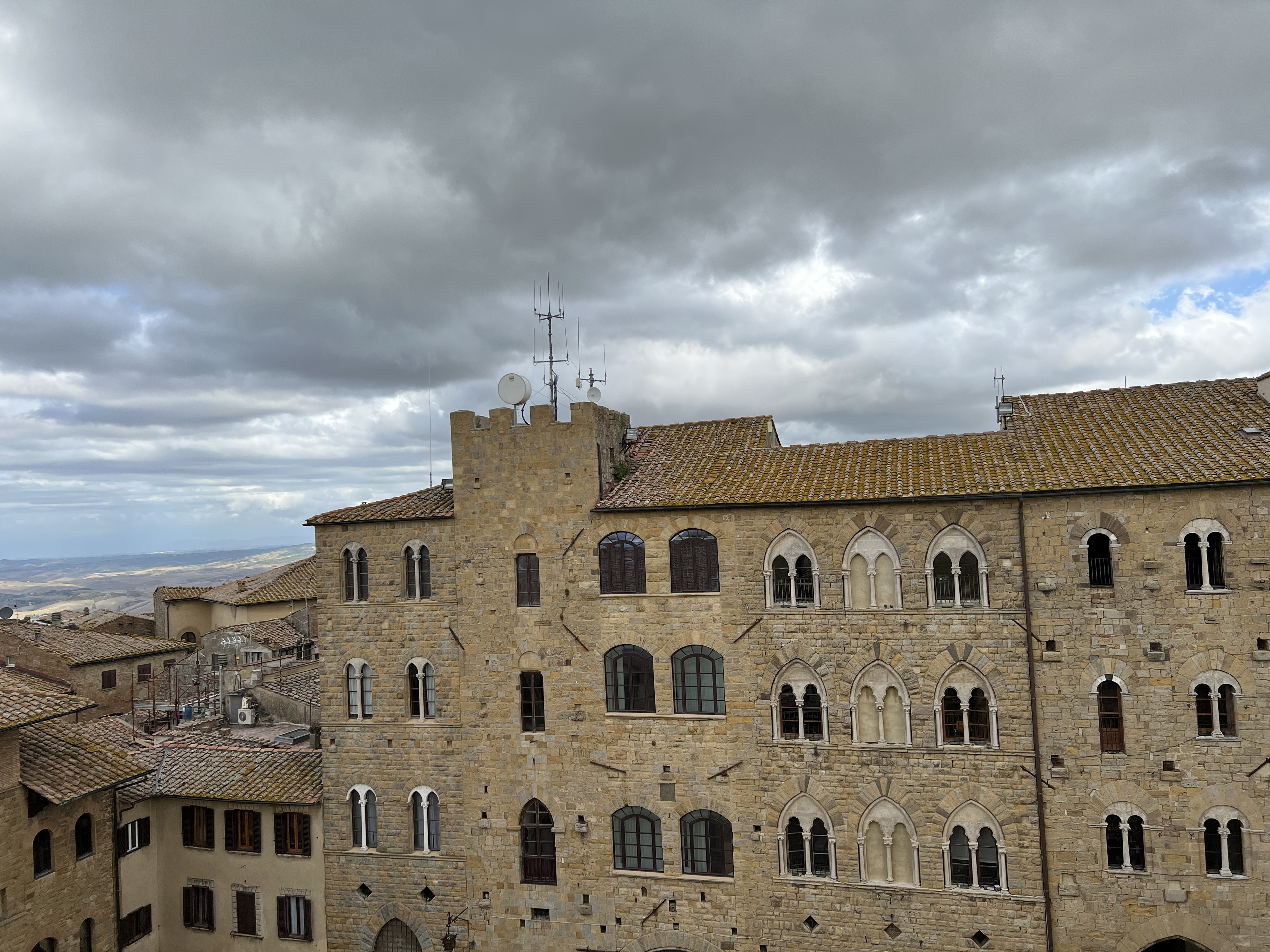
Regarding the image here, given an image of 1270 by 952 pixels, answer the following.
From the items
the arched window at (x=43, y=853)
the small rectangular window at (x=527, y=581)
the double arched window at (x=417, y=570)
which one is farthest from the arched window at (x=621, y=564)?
the arched window at (x=43, y=853)

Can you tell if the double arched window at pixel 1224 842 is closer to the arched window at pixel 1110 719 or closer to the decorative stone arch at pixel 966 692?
the arched window at pixel 1110 719

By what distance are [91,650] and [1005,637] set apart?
5275 cm

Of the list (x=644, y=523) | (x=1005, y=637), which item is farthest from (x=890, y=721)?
(x=644, y=523)

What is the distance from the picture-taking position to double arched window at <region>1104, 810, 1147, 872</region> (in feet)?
74.3

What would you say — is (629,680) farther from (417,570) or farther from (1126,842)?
(1126,842)

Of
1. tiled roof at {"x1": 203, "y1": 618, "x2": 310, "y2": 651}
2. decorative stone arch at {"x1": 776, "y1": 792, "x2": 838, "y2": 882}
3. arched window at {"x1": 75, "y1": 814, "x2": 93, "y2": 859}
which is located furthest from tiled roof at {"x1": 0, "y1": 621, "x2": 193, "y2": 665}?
decorative stone arch at {"x1": 776, "y1": 792, "x2": 838, "y2": 882}

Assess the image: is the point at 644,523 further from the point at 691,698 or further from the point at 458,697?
the point at 458,697

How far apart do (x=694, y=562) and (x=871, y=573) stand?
5540 millimetres

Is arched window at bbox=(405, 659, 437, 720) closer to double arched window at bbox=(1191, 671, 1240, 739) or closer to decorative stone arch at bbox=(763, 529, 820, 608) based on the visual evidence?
decorative stone arch at bbox=(763, 529, 820, 608)

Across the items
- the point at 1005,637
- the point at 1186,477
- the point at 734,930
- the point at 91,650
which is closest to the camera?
the point at 1186,477

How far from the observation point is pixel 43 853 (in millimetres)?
23766

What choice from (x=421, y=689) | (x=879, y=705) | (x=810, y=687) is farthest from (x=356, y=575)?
(x=879, y=705)

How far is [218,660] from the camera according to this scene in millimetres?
51562

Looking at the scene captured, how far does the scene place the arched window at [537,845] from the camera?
26938 millimetres
